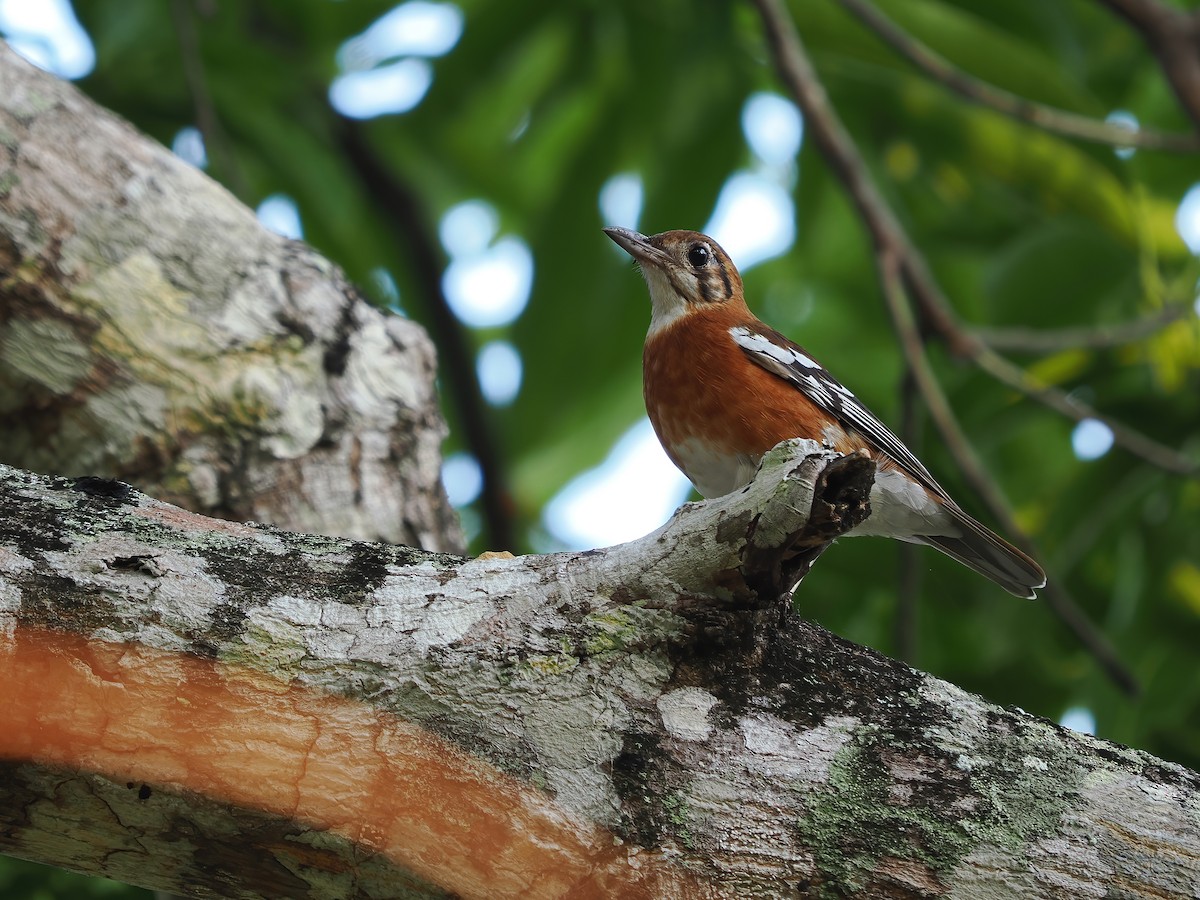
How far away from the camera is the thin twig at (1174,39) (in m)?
5.46

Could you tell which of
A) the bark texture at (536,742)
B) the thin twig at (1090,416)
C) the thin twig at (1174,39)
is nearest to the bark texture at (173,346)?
the bark texture at (536,742)

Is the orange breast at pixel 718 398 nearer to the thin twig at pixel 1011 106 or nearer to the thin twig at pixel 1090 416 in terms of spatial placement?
the thin twig at pixel 1090 416

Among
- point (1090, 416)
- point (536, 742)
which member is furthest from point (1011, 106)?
point (536, 742)

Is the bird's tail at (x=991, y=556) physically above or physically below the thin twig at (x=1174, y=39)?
below

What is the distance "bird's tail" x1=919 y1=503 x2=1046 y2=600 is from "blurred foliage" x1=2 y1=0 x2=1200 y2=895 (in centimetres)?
28

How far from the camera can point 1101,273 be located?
6152 millimetres

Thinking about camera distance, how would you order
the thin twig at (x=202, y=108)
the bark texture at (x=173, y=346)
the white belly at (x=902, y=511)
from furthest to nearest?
the thin twig at (x=202, y=108) → the white belly at (x=902, y=511) → the bark texture at (x=173, y=346)

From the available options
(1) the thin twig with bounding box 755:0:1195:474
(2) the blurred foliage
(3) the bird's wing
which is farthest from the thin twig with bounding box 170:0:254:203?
(1) the thin twig with bounding box 755:0:1195:474

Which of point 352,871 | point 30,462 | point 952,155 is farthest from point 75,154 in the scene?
point 952,155

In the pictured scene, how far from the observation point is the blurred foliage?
5801 mm

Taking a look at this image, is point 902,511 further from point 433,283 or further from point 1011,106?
point 433,283

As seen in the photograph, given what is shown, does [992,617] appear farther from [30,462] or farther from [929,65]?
[30,462]

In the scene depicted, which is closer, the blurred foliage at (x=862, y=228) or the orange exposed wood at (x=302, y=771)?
the orange exposed wood at (x=302, y=771)

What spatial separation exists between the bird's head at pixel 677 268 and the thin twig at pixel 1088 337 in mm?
1287
